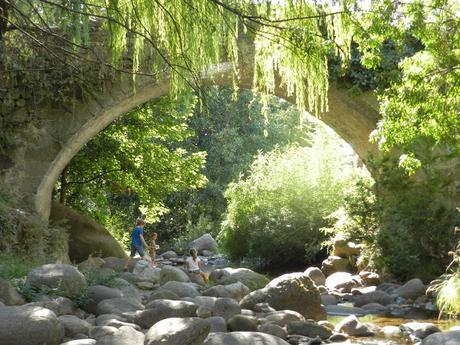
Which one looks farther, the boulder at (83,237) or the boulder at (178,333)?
the boulder at (83,237)

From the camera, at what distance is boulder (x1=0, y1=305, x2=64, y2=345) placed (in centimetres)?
435

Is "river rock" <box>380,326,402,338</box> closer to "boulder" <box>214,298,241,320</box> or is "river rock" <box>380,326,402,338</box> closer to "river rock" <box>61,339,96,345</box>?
"boulder" <box>214,298,241,320</box>

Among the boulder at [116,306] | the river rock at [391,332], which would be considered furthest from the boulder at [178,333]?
the river rock at [391,332]

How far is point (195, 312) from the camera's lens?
632 centimetres

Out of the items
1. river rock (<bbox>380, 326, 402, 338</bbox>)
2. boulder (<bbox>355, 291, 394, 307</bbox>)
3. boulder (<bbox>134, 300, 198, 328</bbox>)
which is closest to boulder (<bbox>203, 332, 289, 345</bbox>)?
boulder (<bbox>134, 300, 198, 328</bbox>)

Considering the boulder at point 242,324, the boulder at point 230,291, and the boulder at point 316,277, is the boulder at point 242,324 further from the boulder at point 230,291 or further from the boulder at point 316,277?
the boulder at point 316,277

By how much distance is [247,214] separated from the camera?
51.4 ft

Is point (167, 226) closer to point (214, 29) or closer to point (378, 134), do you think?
point (378, 134)

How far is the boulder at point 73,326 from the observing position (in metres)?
5.21

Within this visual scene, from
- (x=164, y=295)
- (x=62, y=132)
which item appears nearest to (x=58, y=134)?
(x=62, y=132)

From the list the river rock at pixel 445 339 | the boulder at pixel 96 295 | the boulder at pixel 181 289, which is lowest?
the river rock at pixel 445 339

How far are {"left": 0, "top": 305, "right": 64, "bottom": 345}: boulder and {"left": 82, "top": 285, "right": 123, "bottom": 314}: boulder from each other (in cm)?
169

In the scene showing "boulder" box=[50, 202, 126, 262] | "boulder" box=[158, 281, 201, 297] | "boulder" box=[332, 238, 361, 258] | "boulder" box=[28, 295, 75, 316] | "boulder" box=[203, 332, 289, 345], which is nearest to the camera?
"boulder" box=[203, 332, 289, 345]

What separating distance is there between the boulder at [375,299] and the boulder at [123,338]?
489cm
